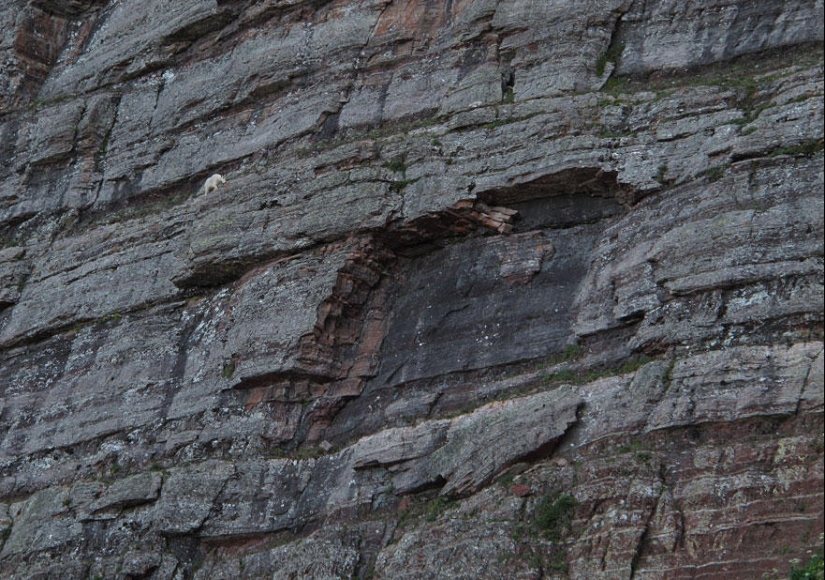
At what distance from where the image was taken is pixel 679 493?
1989 centimetres

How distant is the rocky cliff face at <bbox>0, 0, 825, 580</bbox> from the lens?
67.6 ft

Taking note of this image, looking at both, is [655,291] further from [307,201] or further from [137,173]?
[137,173]

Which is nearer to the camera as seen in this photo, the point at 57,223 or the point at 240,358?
the point at 240,358

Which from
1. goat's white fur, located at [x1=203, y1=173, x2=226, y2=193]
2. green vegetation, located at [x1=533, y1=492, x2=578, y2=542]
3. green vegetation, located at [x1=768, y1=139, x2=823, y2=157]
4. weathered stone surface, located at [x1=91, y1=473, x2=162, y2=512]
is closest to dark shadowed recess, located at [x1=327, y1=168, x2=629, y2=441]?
green vegetation, located at [x1=768, y1=139, x2=823, y2=157]

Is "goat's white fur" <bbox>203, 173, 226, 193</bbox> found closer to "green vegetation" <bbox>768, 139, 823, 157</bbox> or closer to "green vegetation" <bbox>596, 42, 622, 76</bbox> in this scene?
"green vegetation" <bbox>596, 42, 622, 76</bbox>

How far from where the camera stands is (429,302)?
2584 cm

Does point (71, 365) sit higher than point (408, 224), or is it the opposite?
point (71, 365)

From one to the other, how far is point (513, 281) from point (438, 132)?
384cm

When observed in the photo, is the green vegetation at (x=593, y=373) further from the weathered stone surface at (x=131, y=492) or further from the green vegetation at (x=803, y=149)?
the weathered stone surface at (x=131, y=492)

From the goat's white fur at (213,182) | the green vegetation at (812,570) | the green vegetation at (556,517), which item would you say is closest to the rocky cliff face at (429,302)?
the green vegetation at (556,517)

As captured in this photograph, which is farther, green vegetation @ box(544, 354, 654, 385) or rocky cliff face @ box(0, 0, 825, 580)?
green vegetation @ box(544, 354, 654, 385)

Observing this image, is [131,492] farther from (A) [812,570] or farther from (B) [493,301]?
(A) [812,570]

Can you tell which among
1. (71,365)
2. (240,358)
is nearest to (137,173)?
(71,365)

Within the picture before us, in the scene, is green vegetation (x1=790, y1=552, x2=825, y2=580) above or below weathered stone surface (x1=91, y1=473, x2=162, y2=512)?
below
